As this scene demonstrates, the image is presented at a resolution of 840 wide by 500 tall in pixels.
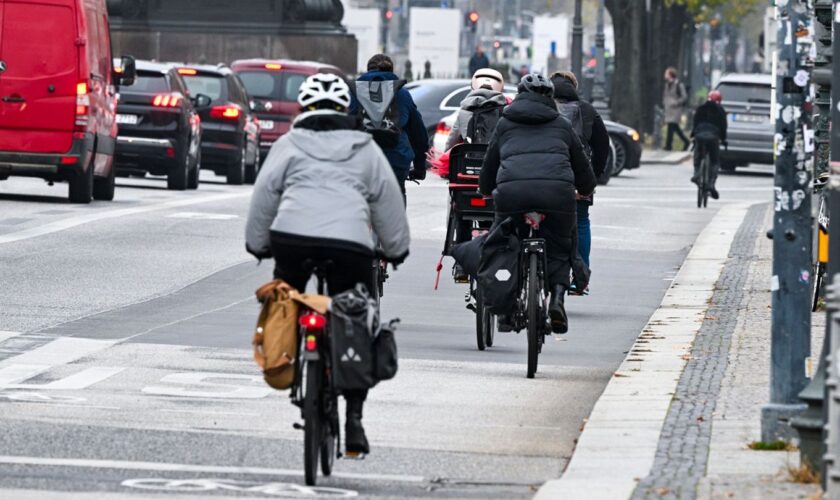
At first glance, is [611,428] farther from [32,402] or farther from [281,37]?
[281,37]

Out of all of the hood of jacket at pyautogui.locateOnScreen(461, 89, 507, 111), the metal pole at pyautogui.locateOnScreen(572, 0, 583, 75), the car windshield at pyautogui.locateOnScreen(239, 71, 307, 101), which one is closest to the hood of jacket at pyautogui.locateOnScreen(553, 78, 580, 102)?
the hood of jacket at pyautogui.locateOnScreen(461, 89, 507, 111)

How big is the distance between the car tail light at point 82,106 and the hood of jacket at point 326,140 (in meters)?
15.9

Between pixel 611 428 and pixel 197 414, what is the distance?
72.1 inches

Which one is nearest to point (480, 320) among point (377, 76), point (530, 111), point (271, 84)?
point (530, 111)

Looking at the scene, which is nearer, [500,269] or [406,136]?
[500,269]

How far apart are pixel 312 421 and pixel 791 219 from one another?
7.30 feet

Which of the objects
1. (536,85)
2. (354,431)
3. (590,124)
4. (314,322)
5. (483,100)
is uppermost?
(536,85)

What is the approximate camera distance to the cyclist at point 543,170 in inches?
468

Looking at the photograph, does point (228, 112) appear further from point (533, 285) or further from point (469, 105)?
point (533, 285)

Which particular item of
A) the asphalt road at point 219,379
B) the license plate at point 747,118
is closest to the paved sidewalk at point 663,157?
the license plate at point 747,118

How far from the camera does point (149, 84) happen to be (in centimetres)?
2936

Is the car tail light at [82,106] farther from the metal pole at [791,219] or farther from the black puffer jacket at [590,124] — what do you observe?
the metal pole at [791,219]

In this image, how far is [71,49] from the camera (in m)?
23.9

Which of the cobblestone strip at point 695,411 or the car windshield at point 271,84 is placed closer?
the cobblestone strip at point 695,411
